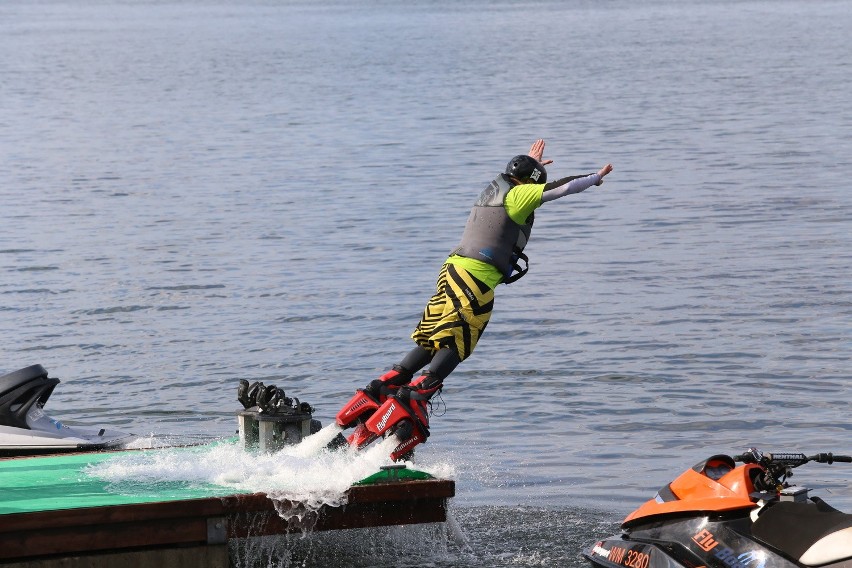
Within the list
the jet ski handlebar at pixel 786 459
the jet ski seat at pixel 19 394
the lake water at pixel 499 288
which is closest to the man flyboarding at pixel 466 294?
the lake water at pixel 499 288

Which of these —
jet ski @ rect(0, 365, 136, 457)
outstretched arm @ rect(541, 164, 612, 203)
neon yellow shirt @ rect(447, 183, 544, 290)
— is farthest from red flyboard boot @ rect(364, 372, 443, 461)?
jet ski @ rect(0, 365, 136, 457)

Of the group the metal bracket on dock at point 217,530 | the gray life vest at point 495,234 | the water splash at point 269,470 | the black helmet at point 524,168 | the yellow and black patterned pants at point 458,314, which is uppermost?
the black helmet at point 524,168

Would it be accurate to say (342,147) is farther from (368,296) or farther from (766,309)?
(766,309)

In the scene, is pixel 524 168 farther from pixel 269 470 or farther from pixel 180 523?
pixel 180 523

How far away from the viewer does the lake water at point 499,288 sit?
12828mm

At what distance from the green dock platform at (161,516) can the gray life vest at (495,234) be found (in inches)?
59.4

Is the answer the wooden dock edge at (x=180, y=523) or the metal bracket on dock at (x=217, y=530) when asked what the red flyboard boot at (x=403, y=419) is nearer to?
the wooden dock edge at (x=180, y=523)

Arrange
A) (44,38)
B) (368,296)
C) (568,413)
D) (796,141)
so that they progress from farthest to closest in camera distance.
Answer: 1. (44,38)
2. (796,141)
3. (368,296)
4. (568,413)

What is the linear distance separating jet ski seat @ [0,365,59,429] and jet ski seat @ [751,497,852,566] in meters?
4.87

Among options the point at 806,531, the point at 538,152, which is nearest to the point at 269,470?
the point at 538,152

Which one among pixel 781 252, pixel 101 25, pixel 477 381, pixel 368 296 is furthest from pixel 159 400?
pixel 101 25

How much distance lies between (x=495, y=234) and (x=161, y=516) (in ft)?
9.06

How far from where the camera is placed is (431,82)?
53.1 metres

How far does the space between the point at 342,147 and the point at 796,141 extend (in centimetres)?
1023
